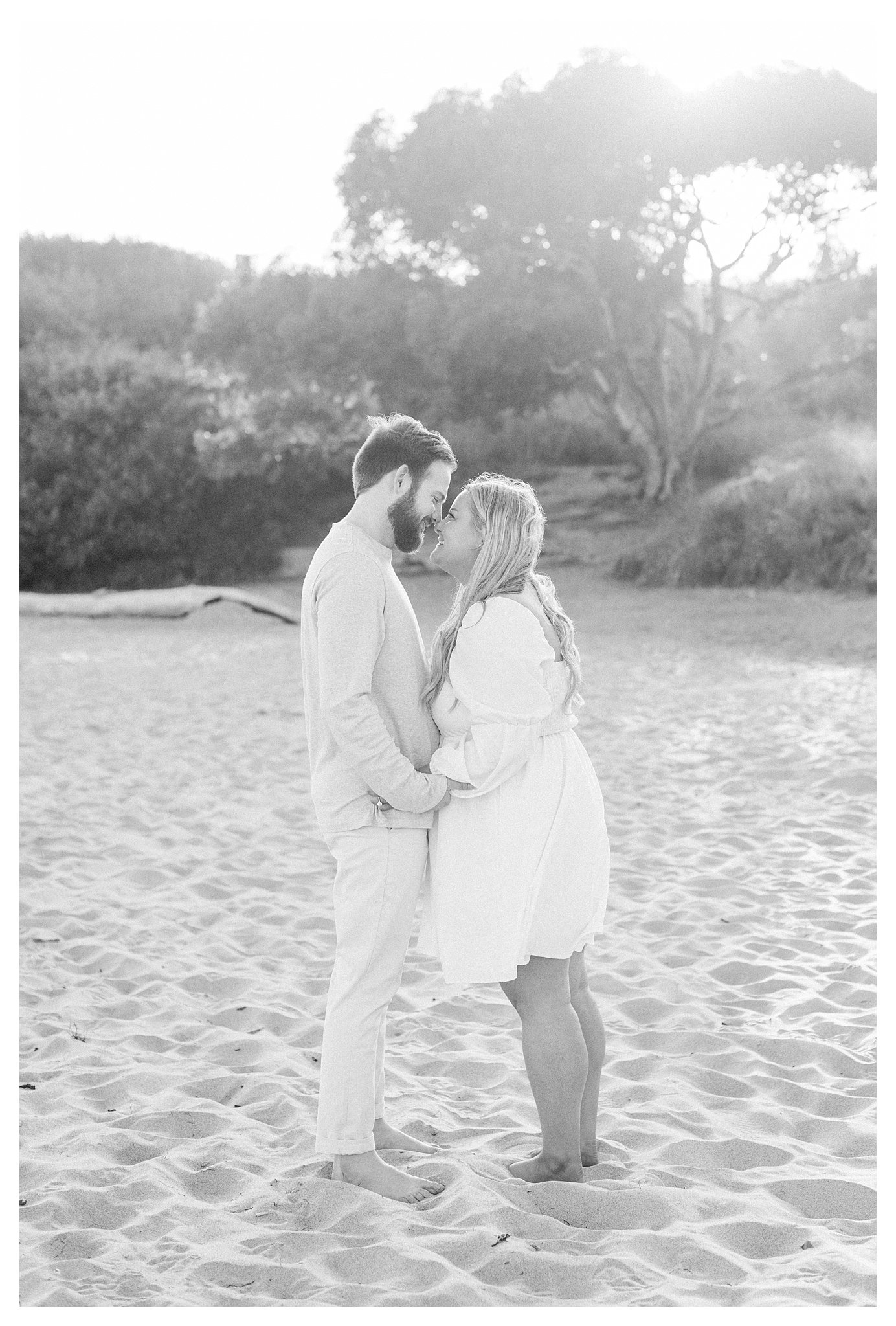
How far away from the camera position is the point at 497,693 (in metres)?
3.04

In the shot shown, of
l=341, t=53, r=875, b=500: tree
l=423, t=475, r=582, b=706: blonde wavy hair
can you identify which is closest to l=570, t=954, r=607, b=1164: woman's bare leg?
l=423, t=475, r=582, b=706: blonde wavy hair

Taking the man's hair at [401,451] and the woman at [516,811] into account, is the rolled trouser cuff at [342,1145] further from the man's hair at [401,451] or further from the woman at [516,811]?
the man's hair at [401,451]

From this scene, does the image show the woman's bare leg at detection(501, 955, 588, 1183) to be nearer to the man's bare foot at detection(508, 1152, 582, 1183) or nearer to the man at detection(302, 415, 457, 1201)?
the man's bare foot at detection(508, 1152, 582, 1183)

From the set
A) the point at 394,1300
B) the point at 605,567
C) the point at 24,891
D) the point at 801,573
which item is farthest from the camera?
the point at 605,567

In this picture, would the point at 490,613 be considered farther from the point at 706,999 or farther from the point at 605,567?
the point at 605,567

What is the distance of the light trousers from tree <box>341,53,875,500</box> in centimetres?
1699

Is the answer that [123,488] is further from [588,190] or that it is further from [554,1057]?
[554,1057]

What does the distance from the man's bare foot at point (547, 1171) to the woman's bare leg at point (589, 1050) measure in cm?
13

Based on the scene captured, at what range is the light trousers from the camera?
3059mm

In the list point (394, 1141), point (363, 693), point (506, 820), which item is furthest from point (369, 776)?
point (394, 1141)

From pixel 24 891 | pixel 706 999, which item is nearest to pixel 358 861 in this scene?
pixel 706 999

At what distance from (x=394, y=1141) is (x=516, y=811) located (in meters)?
0.97

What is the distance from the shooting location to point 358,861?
10.1 ft
